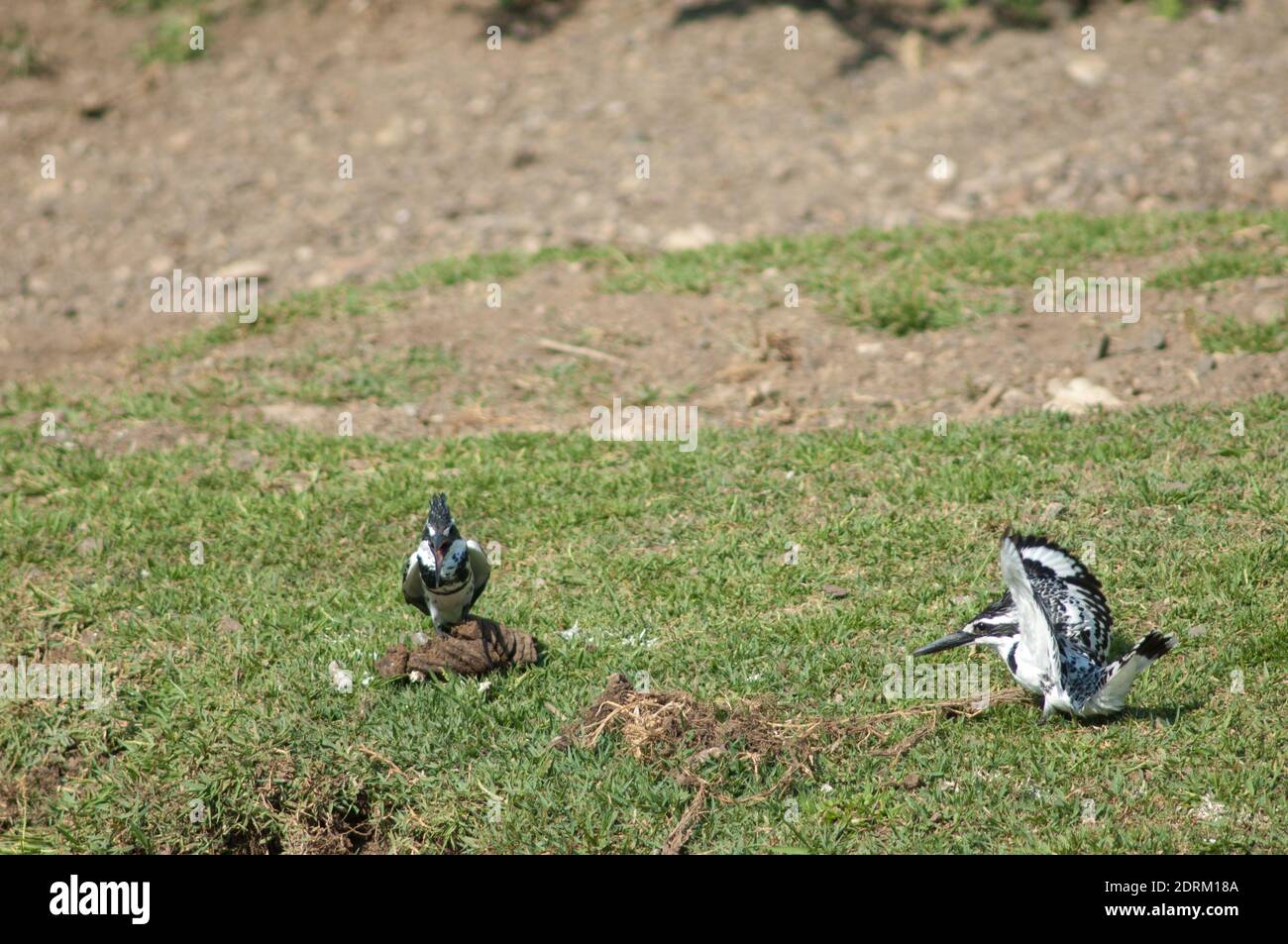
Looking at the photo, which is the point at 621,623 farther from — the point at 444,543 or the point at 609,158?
the point at 609,158

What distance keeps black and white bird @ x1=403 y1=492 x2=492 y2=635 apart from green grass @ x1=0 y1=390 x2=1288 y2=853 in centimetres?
31

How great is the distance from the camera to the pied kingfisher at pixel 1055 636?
4.69 meters

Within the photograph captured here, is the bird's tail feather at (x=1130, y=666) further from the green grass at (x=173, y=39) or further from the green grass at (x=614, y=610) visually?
the green grass at (x=173, y=39)

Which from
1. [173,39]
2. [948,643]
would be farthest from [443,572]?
[173,39]

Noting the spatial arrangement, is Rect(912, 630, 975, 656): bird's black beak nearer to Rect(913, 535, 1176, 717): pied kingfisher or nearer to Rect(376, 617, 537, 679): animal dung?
Rect(913, 535, 1176, 717): pied kingfisher

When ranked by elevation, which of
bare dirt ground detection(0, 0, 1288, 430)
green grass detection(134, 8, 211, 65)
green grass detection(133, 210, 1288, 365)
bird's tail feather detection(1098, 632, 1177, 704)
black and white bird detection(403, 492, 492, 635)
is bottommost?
bird's tail feather detection(1098, 632, 1177, 704)

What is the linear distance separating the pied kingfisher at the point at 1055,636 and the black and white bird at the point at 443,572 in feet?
6.00

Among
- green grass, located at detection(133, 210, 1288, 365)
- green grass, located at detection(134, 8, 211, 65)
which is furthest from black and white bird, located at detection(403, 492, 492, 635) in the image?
green grass, located at detection(134, 8, 211, 65)

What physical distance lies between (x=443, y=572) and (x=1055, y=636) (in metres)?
2.28

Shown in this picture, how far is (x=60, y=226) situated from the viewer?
10.5m

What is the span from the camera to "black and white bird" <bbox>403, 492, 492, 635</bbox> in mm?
5012

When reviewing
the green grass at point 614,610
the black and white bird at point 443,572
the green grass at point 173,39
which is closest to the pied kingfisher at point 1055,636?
the green grass at point 614,610

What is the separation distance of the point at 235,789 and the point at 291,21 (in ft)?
32.2

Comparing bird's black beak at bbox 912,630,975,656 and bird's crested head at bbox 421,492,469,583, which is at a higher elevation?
bird's crested head at bbox 421,492,469,583
